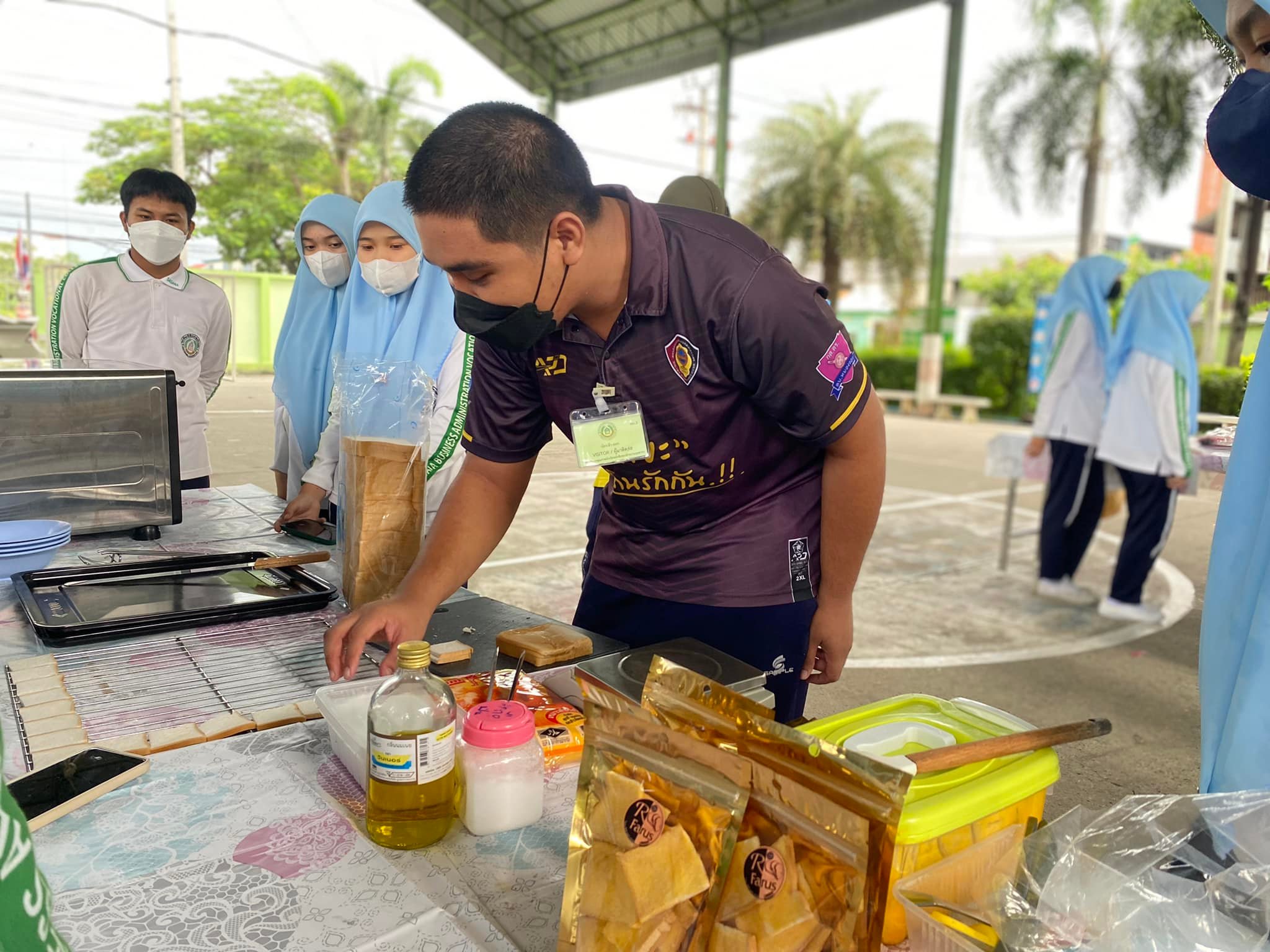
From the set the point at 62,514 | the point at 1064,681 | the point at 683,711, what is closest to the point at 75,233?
the point at 62,514

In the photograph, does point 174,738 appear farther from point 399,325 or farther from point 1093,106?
point 1093,106

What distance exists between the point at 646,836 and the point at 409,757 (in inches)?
11.2

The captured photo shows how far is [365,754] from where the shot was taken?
3.05 ft

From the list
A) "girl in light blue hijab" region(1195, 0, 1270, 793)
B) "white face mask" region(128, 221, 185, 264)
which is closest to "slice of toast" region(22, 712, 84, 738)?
"girl in light blue hijab" region(1195, 0, 1270, 793)

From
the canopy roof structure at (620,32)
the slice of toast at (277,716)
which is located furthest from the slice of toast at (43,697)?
the canopy roof structure at (620,32)

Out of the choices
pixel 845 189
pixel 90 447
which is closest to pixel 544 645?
pixel 90 447

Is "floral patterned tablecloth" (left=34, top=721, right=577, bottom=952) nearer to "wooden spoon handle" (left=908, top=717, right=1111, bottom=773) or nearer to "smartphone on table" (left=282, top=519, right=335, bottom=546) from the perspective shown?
"wooden spoon handle" (left=908, top=717, right=1111, bottom=773)

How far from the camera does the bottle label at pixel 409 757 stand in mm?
815

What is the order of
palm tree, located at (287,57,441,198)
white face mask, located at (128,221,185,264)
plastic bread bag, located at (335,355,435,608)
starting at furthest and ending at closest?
palm tree, located at (287,57,441,198) < white face mask, located at (128,221,185,264) < plastic bread bag, located at (335,355,435,608)

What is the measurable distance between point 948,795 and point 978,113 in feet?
48.3

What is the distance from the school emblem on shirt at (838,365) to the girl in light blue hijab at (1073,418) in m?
3.62

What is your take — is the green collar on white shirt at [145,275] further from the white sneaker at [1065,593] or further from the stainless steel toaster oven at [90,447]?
the white sneaker at [1065,593]

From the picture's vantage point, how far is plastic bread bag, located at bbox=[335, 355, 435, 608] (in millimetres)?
1427

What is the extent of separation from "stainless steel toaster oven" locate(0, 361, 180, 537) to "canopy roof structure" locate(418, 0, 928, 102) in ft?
15.7
